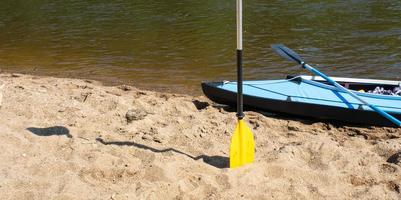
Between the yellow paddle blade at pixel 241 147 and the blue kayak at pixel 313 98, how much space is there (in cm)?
199

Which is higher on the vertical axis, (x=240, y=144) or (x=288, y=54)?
(x=288, y=54)

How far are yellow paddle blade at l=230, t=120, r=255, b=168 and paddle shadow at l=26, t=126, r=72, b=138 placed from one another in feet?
5.74

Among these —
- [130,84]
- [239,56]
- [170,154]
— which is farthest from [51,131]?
[130,84]

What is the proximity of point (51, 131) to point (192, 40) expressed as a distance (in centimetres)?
782

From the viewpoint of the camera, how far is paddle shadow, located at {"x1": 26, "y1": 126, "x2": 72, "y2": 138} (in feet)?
17.5

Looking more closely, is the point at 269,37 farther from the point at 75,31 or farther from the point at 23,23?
the point at 23,23

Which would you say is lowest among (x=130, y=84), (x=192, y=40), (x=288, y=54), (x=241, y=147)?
(x=130, y=84)

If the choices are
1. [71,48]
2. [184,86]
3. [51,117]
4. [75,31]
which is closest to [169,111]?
[51,117]

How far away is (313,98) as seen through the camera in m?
6.68

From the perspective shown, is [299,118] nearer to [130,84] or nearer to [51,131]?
[51,131]

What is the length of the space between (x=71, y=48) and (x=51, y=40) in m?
1.53

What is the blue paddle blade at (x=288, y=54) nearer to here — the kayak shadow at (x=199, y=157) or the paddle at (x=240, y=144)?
the paddle at (x=240, y=144)

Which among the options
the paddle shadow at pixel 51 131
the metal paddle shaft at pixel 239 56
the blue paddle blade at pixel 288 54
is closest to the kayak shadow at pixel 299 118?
the blue paddle blade at pixel 288 54

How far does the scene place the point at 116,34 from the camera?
14.3 meters
